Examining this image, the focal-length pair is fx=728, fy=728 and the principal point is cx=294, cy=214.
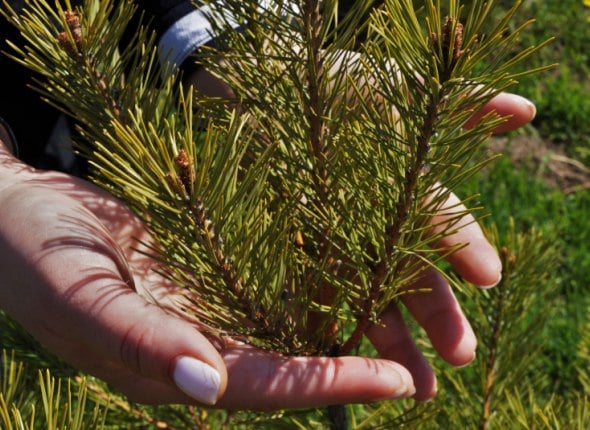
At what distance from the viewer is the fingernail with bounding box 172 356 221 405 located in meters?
0.52

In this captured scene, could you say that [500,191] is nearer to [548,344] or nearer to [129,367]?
[548,344]

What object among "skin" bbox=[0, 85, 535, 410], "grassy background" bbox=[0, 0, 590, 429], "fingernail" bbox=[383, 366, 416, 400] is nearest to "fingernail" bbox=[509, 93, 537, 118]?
"skin" bbox=[0, 85, 535, 410]

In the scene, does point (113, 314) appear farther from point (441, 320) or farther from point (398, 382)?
point (441, 320)

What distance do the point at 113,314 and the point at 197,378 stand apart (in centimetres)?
9

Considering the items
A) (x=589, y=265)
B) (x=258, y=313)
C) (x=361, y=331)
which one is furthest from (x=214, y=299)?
(x=589, y=265)

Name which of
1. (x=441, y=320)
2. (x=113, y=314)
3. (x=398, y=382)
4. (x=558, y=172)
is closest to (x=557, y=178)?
(x=558, y=172)

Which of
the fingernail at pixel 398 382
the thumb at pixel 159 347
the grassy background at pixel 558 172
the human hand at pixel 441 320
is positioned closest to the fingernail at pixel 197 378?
the thumb at pixel 159 347

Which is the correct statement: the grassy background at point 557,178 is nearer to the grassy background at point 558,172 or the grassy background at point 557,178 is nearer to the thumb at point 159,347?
the grassy background at point 558,172

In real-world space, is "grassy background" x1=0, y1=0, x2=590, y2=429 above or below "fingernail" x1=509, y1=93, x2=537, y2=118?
below

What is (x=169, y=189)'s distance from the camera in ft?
1.57

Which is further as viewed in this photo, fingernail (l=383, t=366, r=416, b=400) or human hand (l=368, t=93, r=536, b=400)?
human hand (l=368, t=93, r=536, b=400)

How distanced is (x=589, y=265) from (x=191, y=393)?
151 cm

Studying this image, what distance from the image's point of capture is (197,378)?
52cm

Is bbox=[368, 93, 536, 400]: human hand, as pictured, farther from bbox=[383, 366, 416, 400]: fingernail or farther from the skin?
bbox=[383, 366, 416, 400]: fingernail
